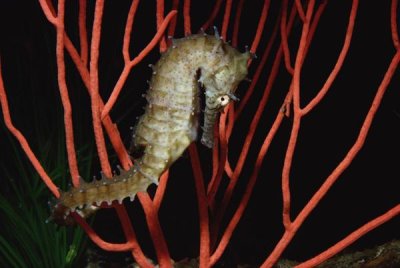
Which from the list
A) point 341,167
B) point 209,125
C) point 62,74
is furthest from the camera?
point 341,167

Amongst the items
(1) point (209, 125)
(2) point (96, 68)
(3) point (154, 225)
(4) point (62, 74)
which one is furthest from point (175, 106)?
(3) point (154, 225)

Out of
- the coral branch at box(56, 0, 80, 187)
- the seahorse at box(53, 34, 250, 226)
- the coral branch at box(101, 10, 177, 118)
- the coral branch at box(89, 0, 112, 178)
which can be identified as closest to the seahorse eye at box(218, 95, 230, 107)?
the seahorse at box(53, 34, 250, 226)

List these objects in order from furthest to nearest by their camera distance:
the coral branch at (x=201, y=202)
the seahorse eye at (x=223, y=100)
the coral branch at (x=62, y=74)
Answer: the coral branch at (x=201, y=202) → the seahorse eye at (x=223, y=100) → the coral branch at (x=62, y=74)

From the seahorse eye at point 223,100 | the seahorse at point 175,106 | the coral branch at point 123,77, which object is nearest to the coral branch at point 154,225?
the seahorse at point 175,106

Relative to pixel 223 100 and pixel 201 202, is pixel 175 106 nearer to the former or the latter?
pixel 223 100

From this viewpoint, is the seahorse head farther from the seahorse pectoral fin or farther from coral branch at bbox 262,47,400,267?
coral branch at bbox 262,47,400,267

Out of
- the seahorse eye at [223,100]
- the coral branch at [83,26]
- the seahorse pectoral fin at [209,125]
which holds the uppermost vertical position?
the coral branch at [83,26]

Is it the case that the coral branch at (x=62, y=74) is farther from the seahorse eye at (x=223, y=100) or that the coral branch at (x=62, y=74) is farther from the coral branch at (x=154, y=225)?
the seahorse eye at (x=223, y=100)
